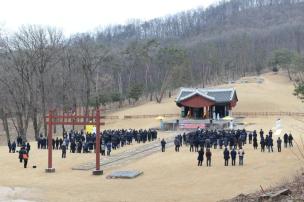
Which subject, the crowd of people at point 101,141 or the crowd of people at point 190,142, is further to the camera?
the crowd of people at point 101,141

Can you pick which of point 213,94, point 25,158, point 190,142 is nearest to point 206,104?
point 213,94

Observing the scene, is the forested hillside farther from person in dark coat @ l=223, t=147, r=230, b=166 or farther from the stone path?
person in dark coat @ l=223, t=147, r=230, b=166

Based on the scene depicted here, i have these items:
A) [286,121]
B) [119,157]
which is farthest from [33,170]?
[286,121]

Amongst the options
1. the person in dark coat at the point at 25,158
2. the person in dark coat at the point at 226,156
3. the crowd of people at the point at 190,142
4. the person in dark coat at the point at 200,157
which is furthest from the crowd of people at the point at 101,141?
the person in dark coat at the point at 226,156

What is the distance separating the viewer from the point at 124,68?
92688 millimetres

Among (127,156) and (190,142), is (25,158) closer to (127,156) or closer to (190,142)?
(127,156)

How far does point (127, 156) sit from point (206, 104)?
23537 mm

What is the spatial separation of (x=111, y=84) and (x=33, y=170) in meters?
62.0

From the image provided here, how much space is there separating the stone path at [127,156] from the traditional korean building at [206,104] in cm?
1655

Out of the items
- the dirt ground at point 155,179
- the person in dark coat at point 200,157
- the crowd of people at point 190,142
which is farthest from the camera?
the crowd of people at point 190,142

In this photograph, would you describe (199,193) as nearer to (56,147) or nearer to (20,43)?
(56,147)

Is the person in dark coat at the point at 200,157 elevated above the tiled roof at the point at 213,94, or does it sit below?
below

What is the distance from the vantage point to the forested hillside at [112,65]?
165ft

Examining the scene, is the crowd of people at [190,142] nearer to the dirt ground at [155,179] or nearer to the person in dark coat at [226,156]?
the dirt ground at [155,179]
